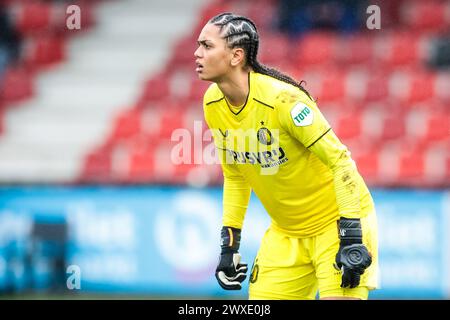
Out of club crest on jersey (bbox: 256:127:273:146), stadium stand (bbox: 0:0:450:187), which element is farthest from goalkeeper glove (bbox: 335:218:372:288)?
stadium stand (bbox: 0:0:450:187)

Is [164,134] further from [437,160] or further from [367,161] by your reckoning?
[437,160]

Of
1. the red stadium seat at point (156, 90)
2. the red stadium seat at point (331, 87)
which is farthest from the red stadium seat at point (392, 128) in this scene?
the red stadium seat at point (156, 90)

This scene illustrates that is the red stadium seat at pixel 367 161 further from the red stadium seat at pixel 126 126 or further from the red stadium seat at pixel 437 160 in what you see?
the red stadium seat at pixel 126 126

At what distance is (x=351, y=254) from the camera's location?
20.1 ft

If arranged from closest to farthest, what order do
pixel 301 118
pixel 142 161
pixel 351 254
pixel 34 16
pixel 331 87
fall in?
pixel 351 254, pixel 301 118, pixel 142 161, pixel 331 87, pixel 34 16

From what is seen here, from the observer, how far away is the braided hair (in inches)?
251

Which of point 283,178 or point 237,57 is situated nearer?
point 237,57

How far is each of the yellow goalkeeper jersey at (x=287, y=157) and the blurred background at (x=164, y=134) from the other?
3.72 m

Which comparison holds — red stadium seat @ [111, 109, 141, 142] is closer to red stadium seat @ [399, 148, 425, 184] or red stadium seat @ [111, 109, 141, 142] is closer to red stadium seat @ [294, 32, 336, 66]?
red stadium seat @ [294, 32, 336, 66]

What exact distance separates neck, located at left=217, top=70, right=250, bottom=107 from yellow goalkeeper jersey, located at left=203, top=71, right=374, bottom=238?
0.04 m

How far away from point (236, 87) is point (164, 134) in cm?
890

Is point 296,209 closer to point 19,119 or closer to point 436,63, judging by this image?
point 436,63

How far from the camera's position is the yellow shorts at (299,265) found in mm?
6465

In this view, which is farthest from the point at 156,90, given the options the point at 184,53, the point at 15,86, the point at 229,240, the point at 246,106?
the point at 246,106
